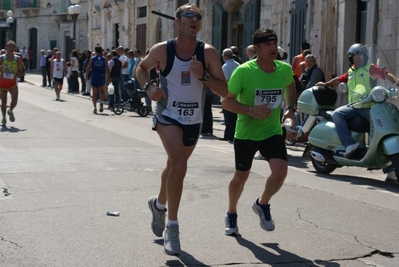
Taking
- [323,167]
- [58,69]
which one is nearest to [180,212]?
[323,167]

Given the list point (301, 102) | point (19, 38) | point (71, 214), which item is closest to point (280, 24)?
point (301, 102)

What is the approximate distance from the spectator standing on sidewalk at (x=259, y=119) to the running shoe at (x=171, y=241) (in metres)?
0.81

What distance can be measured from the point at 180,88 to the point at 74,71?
26.9 meters

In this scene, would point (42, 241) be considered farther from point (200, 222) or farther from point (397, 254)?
point (397, 254)

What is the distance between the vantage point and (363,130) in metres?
10.4

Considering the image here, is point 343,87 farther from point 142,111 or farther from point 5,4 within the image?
point 5,4

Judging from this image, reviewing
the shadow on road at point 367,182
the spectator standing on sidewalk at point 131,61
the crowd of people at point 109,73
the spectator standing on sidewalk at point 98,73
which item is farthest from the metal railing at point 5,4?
the shadow on road at point 367,182

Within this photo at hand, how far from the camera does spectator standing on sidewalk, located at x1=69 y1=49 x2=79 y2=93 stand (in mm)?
31250

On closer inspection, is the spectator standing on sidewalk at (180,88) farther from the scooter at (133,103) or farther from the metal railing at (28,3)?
the metal railing at (28,3)

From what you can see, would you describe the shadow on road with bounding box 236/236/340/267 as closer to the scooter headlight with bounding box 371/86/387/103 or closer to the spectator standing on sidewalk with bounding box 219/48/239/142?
the scooter headlight with bounding box 371/86/387/103

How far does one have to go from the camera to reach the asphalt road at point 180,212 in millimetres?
5848

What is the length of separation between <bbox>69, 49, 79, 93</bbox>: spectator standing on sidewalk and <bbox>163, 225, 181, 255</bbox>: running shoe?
85.3 ft

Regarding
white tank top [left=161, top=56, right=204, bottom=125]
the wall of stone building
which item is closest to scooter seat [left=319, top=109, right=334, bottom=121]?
white tank top [left=161, top=56, right=204, bottom=125]

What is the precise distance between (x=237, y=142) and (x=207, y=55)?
945mm
